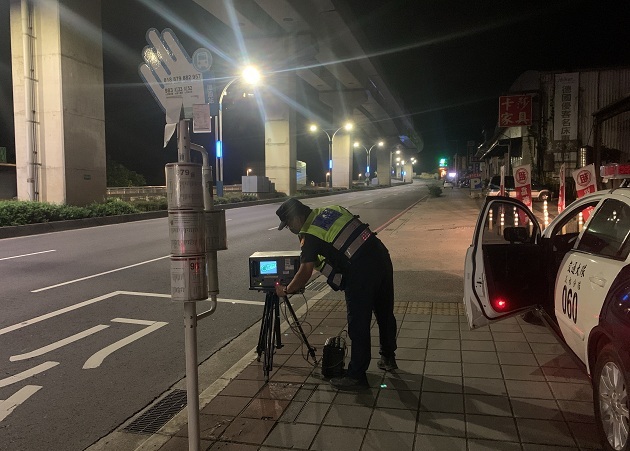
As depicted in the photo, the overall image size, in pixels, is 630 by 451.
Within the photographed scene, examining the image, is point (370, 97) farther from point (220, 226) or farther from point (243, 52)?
point (220, 226)

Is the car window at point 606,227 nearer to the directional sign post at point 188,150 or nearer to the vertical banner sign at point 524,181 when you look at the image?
the directional sign post at point 188,150

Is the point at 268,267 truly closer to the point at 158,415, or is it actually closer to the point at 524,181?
the point at 158,415

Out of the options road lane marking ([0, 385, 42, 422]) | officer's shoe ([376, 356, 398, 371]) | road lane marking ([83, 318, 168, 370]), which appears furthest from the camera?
road lane marking ([83, 318, 168, 370])

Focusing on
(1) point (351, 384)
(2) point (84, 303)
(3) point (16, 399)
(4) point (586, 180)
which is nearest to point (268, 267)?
(1) point (351, 384)

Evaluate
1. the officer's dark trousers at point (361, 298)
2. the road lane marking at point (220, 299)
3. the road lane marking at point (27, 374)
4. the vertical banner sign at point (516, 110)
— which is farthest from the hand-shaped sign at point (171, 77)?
the vertical banner sign at point (516, 110)

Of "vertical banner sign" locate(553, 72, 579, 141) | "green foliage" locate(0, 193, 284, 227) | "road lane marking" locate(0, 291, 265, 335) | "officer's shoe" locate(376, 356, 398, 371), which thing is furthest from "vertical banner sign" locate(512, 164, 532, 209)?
"vertical banner sign" locate(553, 72, 579, 141)

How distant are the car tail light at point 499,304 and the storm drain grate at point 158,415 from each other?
9.08ft

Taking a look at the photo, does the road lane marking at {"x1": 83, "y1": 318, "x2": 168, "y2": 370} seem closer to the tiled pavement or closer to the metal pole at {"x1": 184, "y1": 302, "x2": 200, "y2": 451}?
the tiled pavement

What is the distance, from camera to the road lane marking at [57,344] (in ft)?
17.5

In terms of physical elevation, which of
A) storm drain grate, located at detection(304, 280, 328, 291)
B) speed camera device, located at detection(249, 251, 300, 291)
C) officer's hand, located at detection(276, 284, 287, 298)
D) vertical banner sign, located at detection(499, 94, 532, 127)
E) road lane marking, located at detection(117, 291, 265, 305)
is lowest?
road lane marking, located at detection(117, 291, 265, 305)

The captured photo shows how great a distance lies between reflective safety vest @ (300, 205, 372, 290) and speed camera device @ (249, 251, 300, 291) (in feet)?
1.16

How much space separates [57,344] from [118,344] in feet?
2.16

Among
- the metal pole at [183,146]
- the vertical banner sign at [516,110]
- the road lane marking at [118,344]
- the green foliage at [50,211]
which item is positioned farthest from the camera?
the vertical banner sign at [516,110]

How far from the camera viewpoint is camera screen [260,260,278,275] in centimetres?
452
